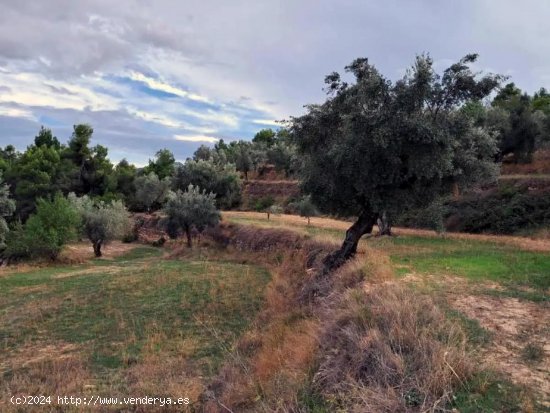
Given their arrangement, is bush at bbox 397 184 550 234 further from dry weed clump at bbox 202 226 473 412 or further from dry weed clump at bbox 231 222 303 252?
dry weed clump at bbox 202 226 473 412

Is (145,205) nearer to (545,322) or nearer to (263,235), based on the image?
(263,235)

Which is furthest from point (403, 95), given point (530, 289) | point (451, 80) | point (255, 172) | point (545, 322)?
point (255, 172)

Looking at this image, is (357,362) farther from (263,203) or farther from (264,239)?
(263,203)

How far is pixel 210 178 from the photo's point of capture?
71.1 metres

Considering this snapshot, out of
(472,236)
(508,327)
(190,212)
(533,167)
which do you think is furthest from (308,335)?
(533,167)

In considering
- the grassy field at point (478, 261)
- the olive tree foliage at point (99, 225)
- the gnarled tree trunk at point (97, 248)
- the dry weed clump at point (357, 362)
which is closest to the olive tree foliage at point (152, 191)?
the olive tree foliage at point (99, 225)

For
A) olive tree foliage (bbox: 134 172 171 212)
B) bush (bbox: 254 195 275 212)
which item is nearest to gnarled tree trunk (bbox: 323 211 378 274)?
bush (bbox: 254 195 275 212)

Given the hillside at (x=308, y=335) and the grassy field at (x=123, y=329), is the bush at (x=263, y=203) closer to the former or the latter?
Answer: the grassy field at (x=123, y=329)

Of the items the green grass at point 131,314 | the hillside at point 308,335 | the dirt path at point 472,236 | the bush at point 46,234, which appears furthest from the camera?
the bush at point 46,234

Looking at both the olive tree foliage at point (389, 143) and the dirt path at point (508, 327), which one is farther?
the olive tree foliage at point (389, 143)

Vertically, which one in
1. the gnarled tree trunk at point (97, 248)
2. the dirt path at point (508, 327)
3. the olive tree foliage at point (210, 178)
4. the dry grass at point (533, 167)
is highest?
the dry grass at point (533, 167)

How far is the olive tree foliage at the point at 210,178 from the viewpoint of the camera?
70.4 metres

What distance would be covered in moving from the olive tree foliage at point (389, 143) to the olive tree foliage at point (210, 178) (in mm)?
50410

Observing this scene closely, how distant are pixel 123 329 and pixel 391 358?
479 inches
